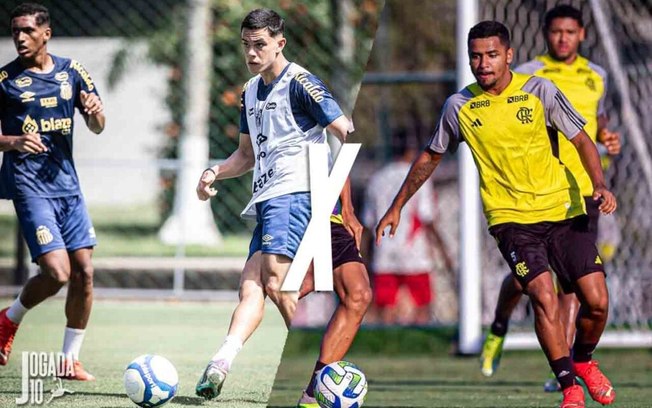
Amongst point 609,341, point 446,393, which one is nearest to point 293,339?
point 609,341

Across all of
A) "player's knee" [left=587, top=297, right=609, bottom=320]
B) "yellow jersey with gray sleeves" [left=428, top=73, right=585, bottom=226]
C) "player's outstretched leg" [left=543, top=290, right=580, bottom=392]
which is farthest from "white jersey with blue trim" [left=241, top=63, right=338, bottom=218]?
"player's outstretched leg" [left=543, top=290, right=580, bottom=392]

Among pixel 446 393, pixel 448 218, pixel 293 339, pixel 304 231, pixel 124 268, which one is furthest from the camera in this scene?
pixel 448 218

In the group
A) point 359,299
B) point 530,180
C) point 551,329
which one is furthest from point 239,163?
point 551,329

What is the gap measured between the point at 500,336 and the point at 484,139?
6.71 feet

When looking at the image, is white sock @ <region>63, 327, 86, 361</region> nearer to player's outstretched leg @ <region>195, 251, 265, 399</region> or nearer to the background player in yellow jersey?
player's outstretched leg @ <region>195, 251, 265, 399</region>

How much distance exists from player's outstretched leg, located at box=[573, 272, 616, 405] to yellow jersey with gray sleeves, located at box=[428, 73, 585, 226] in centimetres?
38

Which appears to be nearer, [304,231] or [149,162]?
[304,231]

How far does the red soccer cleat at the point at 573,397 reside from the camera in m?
6.25

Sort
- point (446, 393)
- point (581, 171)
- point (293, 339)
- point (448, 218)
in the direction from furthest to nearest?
1. point (448, 218)
2. point (293, 339)
3. point (446, 393)
4. point (581, 171)

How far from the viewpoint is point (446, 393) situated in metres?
8.09

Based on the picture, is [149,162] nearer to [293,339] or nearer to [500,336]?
[293,339]

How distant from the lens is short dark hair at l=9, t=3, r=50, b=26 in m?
6.29

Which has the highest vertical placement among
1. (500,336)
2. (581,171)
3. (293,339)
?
(581,171)

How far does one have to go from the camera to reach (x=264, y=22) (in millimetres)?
5816
